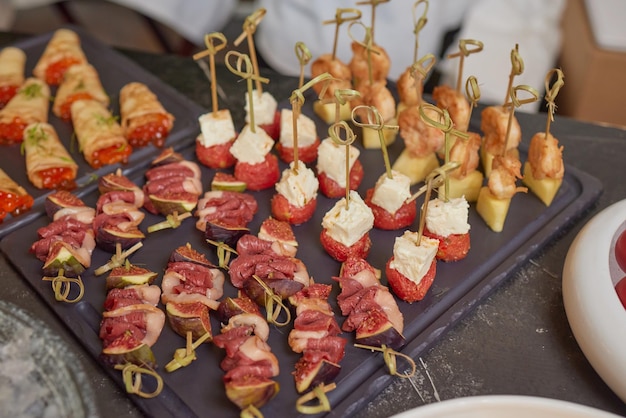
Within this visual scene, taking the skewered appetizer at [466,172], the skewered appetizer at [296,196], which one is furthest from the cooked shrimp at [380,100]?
the skewered appetizer at [296,196]

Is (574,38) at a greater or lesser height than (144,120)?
lesser

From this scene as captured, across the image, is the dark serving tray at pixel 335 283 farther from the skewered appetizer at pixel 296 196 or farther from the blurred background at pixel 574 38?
the blurred background at pixel 574 38

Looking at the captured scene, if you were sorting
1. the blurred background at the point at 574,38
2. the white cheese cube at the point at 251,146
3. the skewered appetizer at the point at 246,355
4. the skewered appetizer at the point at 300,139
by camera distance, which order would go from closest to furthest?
the skewered appetizer at the point at 246,355
the white cheese cube at the point at 251,146
the skewered appetizer at the point at 300,139
the blurred background at the point at 574,38

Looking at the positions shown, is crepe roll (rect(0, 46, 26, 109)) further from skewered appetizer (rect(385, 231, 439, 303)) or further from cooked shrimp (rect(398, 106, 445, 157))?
skewered appetizer (rect(385, 231, 439, 303))

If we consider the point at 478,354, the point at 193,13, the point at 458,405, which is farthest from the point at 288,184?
the point at 193,13

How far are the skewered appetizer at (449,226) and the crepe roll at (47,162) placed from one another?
4.19 ft

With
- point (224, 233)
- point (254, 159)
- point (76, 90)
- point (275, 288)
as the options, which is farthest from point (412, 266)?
point (76, 90)

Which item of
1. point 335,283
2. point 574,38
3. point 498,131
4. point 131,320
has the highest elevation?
point 498,131

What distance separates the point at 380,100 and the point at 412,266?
826 mm

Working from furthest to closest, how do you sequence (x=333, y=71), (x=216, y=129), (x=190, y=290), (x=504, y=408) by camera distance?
(x=333, y=71) < (x=216, y=129) < (x=190, y=290) < (x=504, y=408)

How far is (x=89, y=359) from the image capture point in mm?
1770

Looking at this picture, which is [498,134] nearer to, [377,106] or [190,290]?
[377,106]

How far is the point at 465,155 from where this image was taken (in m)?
2.15

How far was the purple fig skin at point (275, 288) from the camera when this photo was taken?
184 cm
